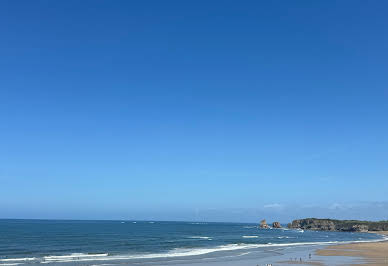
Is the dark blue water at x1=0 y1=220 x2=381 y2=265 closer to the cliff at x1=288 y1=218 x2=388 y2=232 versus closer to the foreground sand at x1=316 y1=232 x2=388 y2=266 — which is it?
the foreground sand at x1=316 y1=232 x2=388 y2=266

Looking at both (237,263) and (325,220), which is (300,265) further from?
(325,220)

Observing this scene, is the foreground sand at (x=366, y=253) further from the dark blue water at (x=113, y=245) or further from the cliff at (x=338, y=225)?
the cliff at (x=338, y=225)

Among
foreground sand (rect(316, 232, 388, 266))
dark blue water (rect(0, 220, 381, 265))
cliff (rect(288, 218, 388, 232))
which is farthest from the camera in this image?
cliff (rect(288, 218, 388, 232))

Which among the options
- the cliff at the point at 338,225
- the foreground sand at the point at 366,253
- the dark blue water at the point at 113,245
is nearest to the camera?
the foreground sand at the point at 366,253

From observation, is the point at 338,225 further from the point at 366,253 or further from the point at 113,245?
the point at 113,245

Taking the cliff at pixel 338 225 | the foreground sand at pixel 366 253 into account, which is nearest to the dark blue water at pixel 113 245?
the foreground sand at pixel 366 253

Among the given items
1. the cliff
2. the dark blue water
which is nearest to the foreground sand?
the dark blue water

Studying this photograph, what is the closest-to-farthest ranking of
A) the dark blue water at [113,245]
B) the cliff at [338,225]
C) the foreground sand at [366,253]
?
the foreground sand at [366,253] → the dark blue water at [113,245] → the cliff at [338,225]

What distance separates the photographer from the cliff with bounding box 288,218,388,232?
140m

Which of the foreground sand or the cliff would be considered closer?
the foreground sand

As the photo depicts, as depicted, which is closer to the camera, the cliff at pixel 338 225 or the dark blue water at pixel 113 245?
the dark blue water at pixel 113 245

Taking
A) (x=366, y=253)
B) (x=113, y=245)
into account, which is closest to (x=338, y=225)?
(x=366, y=253)

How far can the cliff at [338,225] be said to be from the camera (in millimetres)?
140375

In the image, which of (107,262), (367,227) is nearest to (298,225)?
(367,227)
